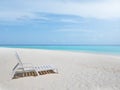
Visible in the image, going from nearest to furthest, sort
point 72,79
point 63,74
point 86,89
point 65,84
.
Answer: point 86,89 → point 65,84 → point 72,79 → point 63,74

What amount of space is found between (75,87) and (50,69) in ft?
10.1

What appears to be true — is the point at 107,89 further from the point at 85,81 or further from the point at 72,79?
the point at 72,79

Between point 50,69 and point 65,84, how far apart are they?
2503 millimetres

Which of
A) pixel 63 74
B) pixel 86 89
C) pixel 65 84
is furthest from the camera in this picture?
pixel 63 74

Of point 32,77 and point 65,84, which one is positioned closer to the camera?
point 65,84

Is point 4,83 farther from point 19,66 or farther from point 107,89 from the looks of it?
point 107,89

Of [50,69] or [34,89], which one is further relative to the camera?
[50,69]

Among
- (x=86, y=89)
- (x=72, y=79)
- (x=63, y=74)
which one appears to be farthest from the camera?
(x=63, y=74)

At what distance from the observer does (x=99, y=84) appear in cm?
890

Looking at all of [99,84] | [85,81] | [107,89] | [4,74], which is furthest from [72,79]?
[4,74]

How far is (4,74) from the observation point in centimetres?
1105

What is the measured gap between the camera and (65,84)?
8812 millimetres

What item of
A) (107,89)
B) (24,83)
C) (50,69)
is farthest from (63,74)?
(107,89)

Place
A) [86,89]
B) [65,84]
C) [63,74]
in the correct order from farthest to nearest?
1. [63,74]
2. [65,84]
3. [86,89]
